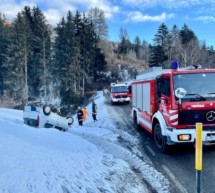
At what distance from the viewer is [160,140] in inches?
372

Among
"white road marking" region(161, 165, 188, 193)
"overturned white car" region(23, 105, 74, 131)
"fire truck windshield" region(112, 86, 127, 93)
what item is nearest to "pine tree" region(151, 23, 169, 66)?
"fire truck windshield" region(112, 86, 127, 93)

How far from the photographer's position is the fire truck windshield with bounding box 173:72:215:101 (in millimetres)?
8211

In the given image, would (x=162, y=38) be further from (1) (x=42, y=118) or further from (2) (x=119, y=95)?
(1) (x=42, y=118)

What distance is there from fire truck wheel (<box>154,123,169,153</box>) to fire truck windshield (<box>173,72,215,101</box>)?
5.38 feet

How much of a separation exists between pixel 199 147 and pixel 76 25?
4849cm

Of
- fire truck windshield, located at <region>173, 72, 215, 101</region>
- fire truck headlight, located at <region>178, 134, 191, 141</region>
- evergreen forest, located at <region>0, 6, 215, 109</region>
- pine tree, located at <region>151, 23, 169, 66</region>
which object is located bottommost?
fire truck headlight, located at <region>178, 134, 191, 141</region>

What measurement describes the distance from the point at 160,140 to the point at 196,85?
2336 millimetres

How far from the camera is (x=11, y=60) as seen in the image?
158ft

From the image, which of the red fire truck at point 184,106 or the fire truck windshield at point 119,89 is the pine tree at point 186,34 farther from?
the red fire truck at point 184,106

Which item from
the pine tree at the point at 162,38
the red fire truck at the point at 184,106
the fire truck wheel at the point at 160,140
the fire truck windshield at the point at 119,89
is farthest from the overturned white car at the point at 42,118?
the pine tree at the point at 162,38

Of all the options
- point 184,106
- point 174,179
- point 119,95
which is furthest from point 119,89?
point 174,179

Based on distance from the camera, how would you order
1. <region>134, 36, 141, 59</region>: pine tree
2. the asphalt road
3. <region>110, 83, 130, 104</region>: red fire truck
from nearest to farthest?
the asphalt road < <region>110, 83, 130, 104</region>: red fire truck < <region>134, 36, 141, 59</region>: pine tree

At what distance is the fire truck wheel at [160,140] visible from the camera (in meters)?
8.85

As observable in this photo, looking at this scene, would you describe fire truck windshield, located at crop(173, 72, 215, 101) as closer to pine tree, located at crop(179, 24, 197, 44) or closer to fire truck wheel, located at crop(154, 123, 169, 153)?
fire truck wheel, located at crop(154, 123, 169, 153)
